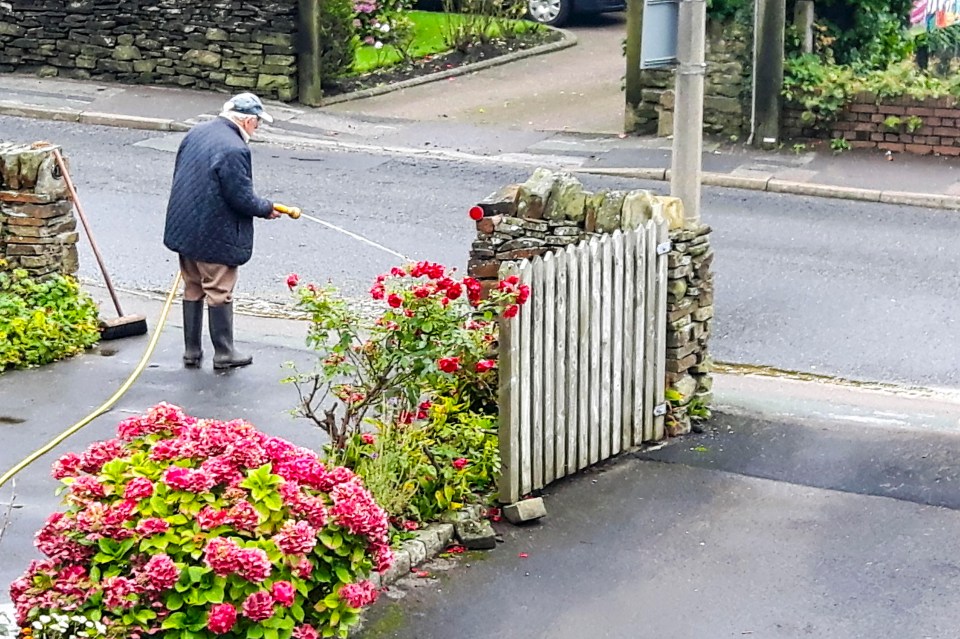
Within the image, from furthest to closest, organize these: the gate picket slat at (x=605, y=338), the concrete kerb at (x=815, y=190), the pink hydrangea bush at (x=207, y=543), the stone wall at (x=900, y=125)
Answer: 1. the stone wall at (x=900, y=125)
2. the concrete kerb at (x=815, y=190)
3. the gate picket slat at (x=605, y=338)
4. the pink hydrangea bush at (x=207, y=543)

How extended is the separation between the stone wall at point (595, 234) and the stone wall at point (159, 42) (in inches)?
445

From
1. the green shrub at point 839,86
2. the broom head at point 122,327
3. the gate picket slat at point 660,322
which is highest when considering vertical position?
the green shrub at point 839,86

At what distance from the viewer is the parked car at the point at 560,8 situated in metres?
24.1

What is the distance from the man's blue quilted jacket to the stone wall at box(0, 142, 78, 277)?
934mm

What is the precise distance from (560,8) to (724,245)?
39.3 ft

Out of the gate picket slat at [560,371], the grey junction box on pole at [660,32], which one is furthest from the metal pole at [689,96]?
the gate picket slat at [560,371]

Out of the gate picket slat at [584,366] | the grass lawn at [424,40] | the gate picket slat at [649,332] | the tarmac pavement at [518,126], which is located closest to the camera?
the gate picket slat at [584,366]

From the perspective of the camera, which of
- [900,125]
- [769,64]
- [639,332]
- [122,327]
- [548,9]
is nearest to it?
[639,332]

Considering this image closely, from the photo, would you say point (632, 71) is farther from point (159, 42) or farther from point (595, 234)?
point (595, 234)

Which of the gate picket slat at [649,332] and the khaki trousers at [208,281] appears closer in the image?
the gate picket slat at [649,332]

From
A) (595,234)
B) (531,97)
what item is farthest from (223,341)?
(531,97)

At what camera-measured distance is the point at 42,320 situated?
30.8 feet

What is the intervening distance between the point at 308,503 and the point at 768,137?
499 inches

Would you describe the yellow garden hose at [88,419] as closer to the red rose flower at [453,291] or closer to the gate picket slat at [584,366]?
the red rose flower at [453,291]
